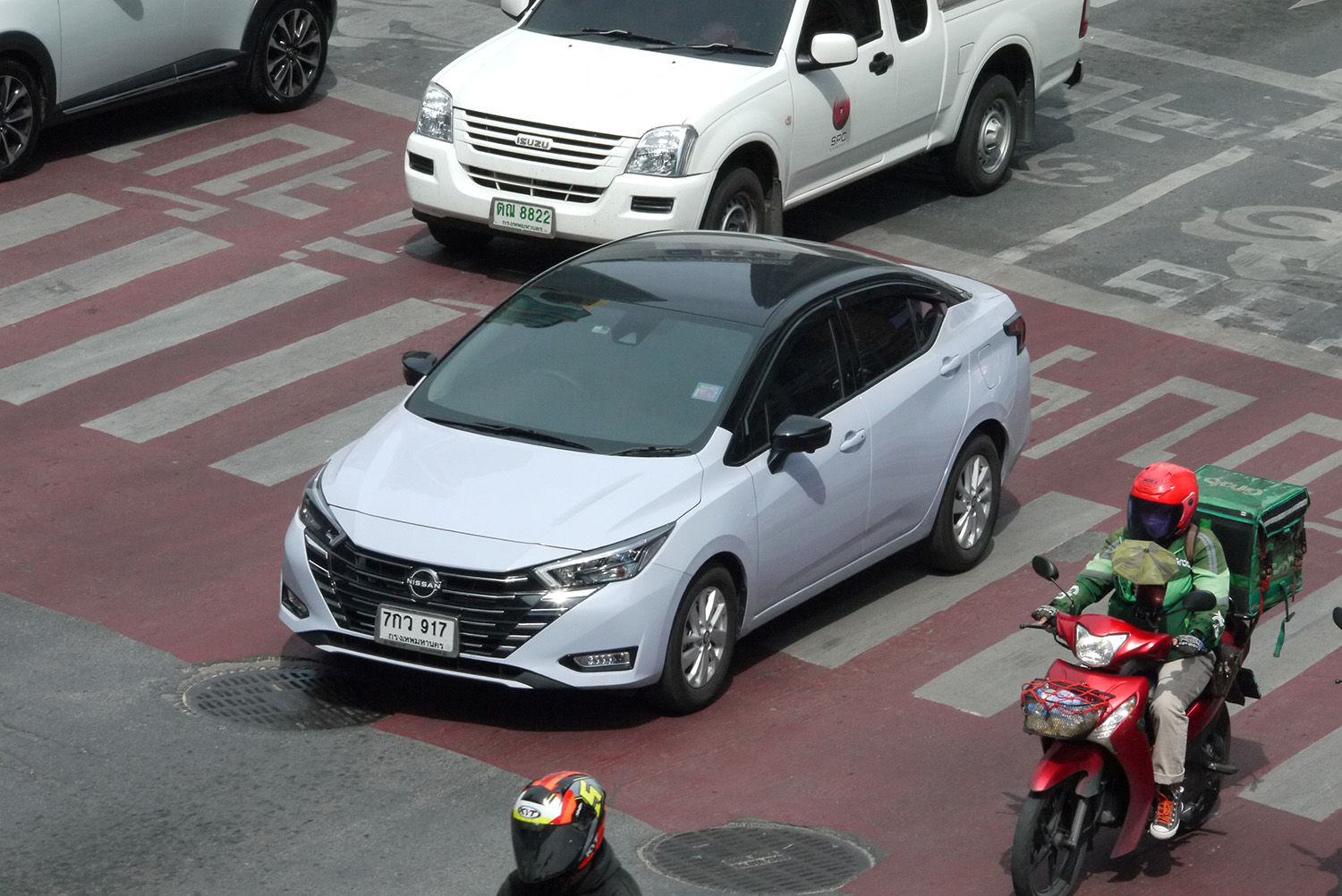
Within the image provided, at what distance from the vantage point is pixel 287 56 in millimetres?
17656

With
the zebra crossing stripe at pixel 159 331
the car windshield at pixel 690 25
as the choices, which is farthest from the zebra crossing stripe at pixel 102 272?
the car windshield at pixel 690 25

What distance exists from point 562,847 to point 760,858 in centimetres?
309

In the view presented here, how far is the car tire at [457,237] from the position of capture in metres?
14.9

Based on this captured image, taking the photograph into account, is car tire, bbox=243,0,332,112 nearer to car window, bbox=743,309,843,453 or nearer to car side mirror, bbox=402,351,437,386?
car side mirror, bbox=402,351,437,386

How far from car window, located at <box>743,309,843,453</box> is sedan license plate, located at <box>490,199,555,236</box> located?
439 centimetres

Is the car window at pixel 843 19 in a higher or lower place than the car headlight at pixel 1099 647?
higher

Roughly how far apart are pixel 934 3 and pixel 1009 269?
2213mm

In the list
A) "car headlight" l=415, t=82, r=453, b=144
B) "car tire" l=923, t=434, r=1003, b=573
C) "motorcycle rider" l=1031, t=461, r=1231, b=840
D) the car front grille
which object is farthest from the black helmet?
"car headlight" l=415, t=82, r=453, b=144

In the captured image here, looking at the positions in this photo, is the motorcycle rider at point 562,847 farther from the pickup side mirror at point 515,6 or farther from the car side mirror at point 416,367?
the pickup side mirror at point 515,6

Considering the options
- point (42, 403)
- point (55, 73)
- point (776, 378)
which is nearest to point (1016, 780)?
point (776, 378)

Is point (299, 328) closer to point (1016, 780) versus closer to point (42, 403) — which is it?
point (42, 403)

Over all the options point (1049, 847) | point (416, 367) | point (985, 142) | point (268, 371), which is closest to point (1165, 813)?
point (1049, 847)

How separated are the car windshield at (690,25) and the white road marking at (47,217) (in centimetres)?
352

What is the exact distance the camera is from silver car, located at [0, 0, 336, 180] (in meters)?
15.6
